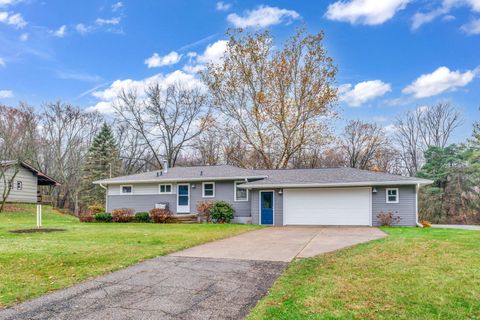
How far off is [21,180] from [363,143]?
29.2 metres

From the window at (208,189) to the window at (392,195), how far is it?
9236 mm

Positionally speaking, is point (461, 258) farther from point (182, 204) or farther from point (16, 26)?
point (16, 26)

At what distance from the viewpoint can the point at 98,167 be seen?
A: 33.1m

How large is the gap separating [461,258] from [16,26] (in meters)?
21.6

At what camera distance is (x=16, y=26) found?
1866 cm

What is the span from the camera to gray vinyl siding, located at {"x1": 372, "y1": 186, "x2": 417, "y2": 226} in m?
16.8

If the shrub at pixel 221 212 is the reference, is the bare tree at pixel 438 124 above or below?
above

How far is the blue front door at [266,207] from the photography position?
61.5ft

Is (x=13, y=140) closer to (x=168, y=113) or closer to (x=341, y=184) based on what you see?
(x=168, y=113)

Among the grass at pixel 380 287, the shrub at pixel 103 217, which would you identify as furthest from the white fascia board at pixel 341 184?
the grass at pixel 380 287

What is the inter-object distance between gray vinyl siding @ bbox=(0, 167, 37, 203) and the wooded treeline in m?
1.62

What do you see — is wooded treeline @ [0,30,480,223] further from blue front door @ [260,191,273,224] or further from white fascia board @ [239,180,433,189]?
white fascia board @ [239,180,433,189]

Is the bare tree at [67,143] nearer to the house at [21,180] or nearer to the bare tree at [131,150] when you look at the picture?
the bare tree at [131,150]

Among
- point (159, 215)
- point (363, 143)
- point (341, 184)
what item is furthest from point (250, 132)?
point (341, 184)
